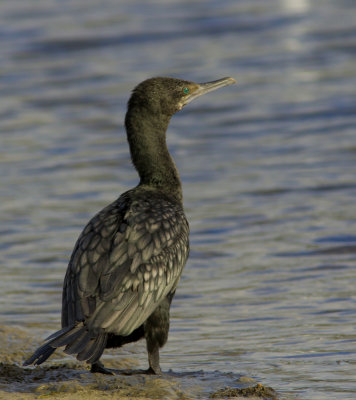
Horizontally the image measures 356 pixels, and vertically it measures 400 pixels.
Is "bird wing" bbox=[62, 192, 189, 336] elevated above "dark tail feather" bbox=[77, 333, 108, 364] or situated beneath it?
elevated above

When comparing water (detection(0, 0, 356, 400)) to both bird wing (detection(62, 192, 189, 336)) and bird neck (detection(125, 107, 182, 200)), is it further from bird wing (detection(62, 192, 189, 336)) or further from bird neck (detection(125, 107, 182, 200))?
bird neck (detection(125, 107, 182, 200))

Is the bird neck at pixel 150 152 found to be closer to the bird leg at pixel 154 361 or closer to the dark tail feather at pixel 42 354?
the bird leg at pixel 154 361

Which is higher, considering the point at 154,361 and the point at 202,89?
the point at 202,89

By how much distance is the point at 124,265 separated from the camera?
6.14 metres

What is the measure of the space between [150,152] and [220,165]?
5.51 m

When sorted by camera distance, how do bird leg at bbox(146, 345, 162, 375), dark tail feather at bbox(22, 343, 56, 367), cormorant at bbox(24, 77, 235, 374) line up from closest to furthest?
dark tail feather at bbox(22, 343, 56, 367)
cormorant at bbox(24, 77, 235, 374)
bird leg at bbox(146, 345, 162, 375)

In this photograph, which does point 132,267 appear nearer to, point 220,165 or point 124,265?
point 124,265

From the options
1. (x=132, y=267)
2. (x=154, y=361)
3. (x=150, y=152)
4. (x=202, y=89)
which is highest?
(x=202, y=89)

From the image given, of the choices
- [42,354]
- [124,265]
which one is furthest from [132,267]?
[42,354]

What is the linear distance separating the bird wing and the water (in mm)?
864

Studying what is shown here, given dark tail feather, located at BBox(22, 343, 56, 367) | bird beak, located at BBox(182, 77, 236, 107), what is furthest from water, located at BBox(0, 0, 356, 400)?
bird beak, located at BBox(182, 77, 236, 107)

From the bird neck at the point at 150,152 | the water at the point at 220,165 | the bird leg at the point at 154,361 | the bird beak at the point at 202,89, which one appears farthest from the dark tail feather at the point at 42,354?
the bird beak at the point at 202,89

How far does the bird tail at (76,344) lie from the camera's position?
570cm

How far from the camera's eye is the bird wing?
5957mm
